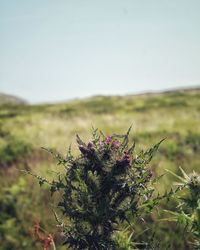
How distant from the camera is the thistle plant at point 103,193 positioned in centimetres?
204

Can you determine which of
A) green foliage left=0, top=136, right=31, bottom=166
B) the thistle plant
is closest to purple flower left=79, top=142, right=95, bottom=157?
the thistle plant

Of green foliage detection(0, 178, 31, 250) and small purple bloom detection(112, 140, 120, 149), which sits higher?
small purple bloom detection(112, 140, 120, 149)

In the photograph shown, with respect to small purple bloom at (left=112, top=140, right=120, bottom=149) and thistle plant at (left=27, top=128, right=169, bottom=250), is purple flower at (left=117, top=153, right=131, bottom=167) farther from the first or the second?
small purple bloom at (left=112, top=140, right=120, bottom=149)

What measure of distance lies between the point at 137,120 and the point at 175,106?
834cm

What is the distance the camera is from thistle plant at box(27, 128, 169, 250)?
2.04m

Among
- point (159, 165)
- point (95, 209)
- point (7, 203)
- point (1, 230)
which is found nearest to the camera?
point (95, 209)

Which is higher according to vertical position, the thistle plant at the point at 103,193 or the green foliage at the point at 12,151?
the thistle plant at the point at 103,193

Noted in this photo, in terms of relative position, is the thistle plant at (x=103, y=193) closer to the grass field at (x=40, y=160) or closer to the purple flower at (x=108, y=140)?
the purple flower at (x=108, y=140)

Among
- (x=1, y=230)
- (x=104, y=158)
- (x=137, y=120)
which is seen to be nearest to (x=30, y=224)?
(x=1, y=230)

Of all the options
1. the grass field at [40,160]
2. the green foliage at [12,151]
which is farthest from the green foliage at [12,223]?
the green foliage at [12,151]

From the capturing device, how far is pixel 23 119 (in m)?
22.6

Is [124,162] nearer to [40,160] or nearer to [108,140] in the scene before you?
[108,140]

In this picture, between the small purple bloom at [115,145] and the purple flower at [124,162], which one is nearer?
the purple flower at [124,162]

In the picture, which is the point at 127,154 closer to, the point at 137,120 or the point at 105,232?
the point at 105,232
